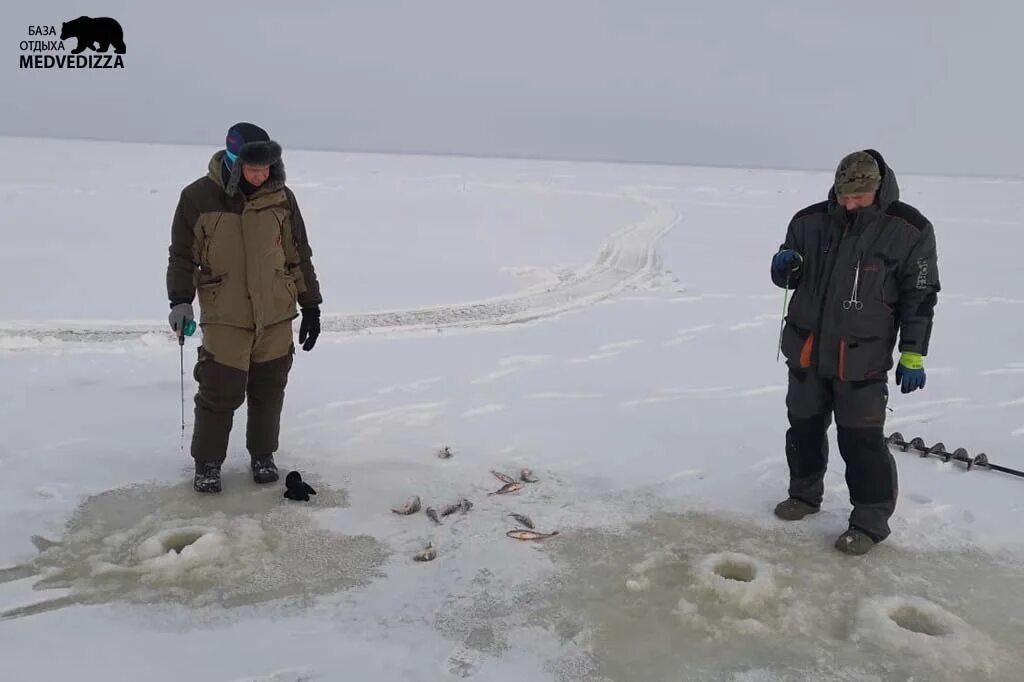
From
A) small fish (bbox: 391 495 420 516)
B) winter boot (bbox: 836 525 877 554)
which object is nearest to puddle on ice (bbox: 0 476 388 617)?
small fish (bbox: 391 495 420 516)

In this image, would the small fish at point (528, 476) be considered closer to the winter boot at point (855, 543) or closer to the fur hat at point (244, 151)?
the winter boot at point (855, 543)

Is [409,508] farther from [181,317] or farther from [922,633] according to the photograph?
[922,633]

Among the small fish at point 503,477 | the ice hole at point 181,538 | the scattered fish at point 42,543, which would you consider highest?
the small fish at point 503,477

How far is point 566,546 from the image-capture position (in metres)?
3.58

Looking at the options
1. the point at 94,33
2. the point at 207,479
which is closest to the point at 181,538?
the point at 207,479

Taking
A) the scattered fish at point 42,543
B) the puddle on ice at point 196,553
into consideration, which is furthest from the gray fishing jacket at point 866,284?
the scattered fish at point 42,543

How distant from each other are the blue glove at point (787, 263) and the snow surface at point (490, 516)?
126 centimetres

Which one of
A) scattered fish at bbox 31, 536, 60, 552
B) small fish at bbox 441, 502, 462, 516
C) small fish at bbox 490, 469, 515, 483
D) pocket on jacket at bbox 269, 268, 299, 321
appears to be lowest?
scattered fish at bbox 31, 536, 60, 552

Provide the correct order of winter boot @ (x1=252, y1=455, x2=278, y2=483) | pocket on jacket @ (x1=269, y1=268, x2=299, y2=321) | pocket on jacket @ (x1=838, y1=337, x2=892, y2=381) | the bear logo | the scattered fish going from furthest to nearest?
the bear logo < winter boot @ (x1=252, y1=455, x2=278, y2=483) < pocket on jacket @ (x1=269, y1=268, x2=299, y2=321) < pocket on jacket @ (x1=838, y1=337, x2=892, y2=381) < the scattered fish

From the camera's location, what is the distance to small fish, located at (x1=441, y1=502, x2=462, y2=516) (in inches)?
152

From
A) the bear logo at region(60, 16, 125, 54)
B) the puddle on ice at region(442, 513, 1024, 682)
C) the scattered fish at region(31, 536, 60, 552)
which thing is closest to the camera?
the puddle on ice at region(442, 513, 1024, 682)

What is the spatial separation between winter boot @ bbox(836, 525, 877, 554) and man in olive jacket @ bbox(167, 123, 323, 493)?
9.41 ft

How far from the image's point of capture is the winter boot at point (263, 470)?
4.10 metres

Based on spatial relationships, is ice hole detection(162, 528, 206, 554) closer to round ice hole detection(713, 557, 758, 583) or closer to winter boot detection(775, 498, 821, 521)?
round ice hole detection(713, 557, 758, 583)
